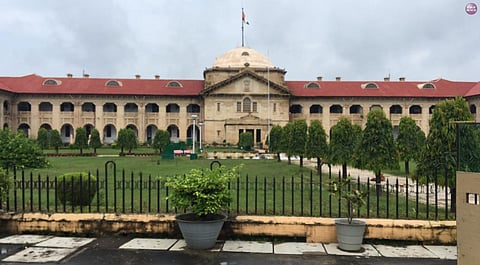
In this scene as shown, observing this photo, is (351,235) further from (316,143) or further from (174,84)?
(174,84)

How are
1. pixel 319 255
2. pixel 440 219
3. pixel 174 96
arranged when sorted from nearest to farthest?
pixel 319 255 → pixel 440 219 → pixel 174 96

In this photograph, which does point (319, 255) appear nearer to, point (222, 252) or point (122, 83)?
point (222, 252)

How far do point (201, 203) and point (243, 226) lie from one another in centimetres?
111

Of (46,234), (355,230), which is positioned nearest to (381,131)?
(355,230)

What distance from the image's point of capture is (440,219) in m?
7.30

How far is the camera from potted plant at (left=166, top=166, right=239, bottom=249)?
21.1 feet

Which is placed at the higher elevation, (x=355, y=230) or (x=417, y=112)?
(x=417, y=112)

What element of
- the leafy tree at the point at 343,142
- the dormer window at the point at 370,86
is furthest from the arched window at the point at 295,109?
the leafy tree at the point at 343,142

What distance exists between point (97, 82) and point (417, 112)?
1719 inches

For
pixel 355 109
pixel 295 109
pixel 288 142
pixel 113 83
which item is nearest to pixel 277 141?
pixel 288 142

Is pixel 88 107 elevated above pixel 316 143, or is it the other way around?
pixel 88 107

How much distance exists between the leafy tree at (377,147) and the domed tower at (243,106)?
1489 inches

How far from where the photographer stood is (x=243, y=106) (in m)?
52.3

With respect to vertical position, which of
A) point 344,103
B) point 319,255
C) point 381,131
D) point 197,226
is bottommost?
point 319,255
